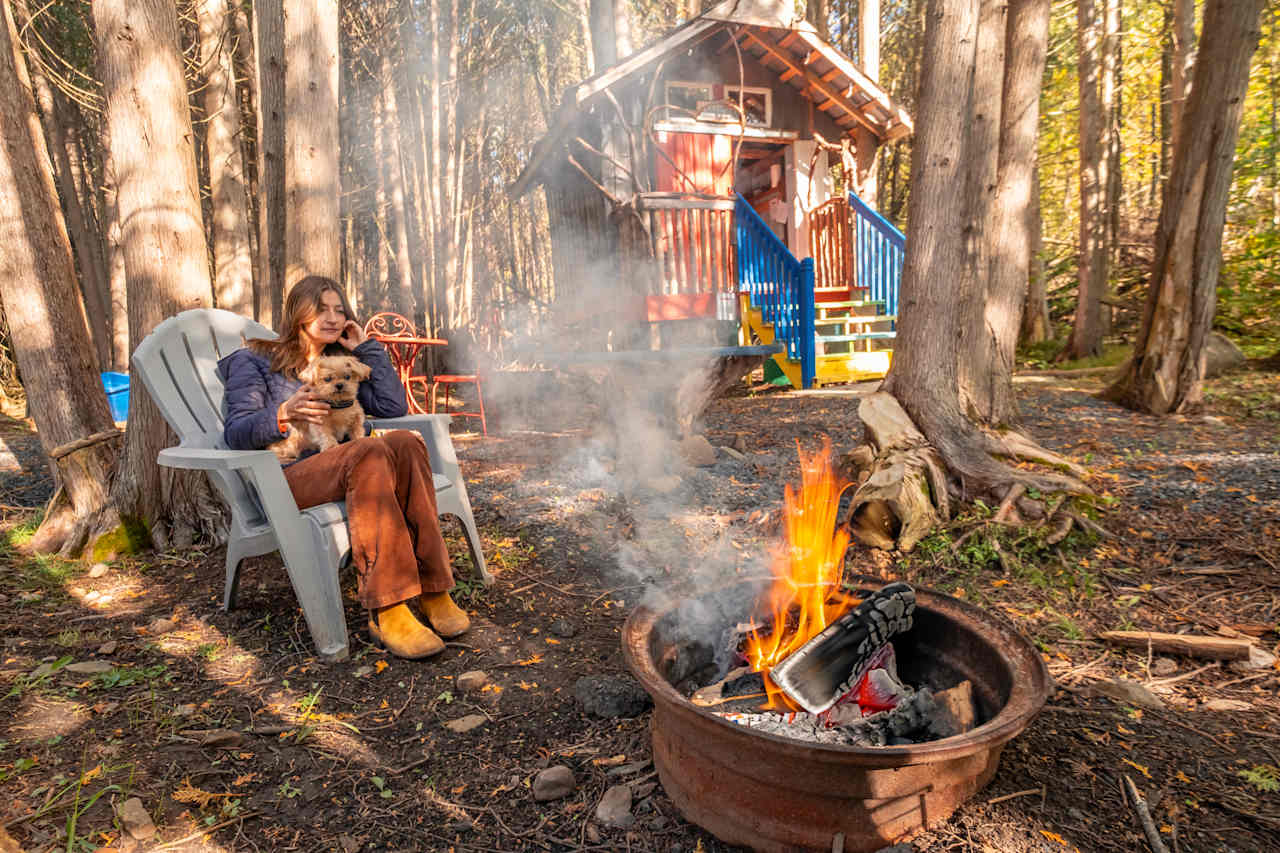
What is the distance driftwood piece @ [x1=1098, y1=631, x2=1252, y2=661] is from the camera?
2408 millimetres

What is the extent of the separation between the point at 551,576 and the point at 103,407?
2830 mm

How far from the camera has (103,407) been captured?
3.96 meters

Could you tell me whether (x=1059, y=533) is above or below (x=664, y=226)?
below

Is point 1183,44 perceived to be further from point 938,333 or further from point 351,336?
point 351,336

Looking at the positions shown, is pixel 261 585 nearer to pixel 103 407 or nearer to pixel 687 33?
pixel 103 407

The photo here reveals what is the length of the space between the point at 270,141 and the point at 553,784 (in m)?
6.01

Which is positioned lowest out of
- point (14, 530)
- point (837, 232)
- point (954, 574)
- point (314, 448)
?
point (954, 574)

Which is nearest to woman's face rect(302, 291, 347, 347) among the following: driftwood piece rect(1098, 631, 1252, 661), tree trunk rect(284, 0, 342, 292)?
tree trunk rect(284, 0, 342, 292)

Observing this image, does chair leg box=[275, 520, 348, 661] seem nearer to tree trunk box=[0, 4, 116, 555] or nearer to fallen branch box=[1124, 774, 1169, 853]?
tree trunk box=[0, 4, 116, 555]

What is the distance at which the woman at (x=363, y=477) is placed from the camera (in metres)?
2.57

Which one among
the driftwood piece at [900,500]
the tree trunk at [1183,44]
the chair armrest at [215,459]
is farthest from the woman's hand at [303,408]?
the tree trunk at [1183,44]

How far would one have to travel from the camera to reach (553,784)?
189 cm

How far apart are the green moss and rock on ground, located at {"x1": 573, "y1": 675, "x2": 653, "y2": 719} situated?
2775mm

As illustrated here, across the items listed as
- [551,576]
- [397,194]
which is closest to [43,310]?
[551,576]
